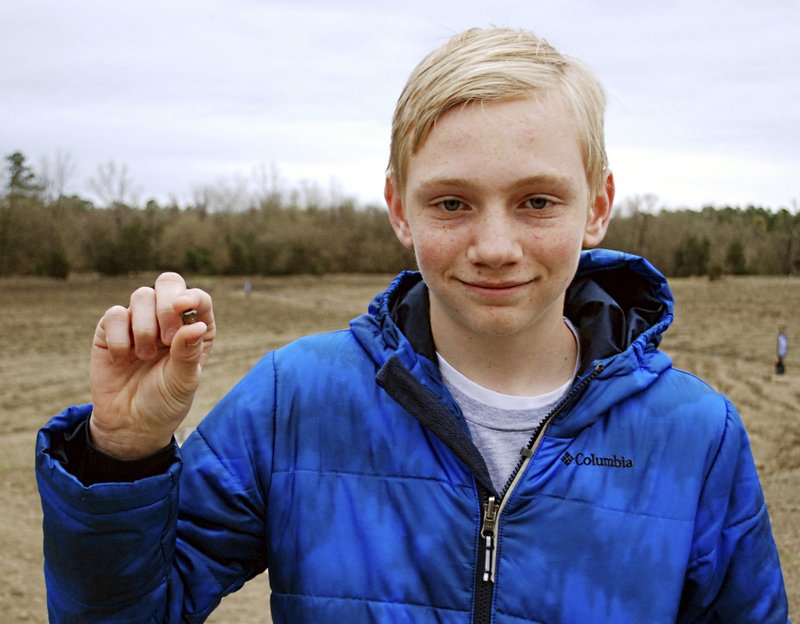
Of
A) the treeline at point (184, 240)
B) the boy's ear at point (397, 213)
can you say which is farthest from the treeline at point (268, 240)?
the boy's ear at point (397, 213)

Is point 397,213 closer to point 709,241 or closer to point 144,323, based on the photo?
point 144,323

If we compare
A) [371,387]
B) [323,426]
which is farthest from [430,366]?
[323,426]

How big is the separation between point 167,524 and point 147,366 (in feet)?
0.90

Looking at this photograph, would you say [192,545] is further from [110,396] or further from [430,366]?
[430,366]

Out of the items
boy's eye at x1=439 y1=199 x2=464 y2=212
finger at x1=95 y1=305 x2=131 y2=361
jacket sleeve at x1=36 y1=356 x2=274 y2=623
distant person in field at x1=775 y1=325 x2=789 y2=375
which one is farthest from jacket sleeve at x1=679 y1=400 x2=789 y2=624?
distant person in field at x1=775 y1=325 x2=789 y2=375

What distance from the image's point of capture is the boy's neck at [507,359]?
1.69m

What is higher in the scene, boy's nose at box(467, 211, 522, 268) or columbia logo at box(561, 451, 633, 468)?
boy's nose at box(467, 211, 522, 268)

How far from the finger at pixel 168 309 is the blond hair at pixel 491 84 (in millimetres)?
563

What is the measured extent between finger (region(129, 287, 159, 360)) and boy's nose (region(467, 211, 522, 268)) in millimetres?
586

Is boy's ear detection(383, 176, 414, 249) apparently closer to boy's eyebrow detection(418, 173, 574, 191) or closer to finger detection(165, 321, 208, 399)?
boy's eyebrow detection(418, 173, 574, 191)

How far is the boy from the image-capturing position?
1.49 meters

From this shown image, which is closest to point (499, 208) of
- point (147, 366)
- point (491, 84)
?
point (491, 84)

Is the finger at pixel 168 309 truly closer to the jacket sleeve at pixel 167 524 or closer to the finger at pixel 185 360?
the finger at pixel 185 360

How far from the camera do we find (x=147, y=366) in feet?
4.54
